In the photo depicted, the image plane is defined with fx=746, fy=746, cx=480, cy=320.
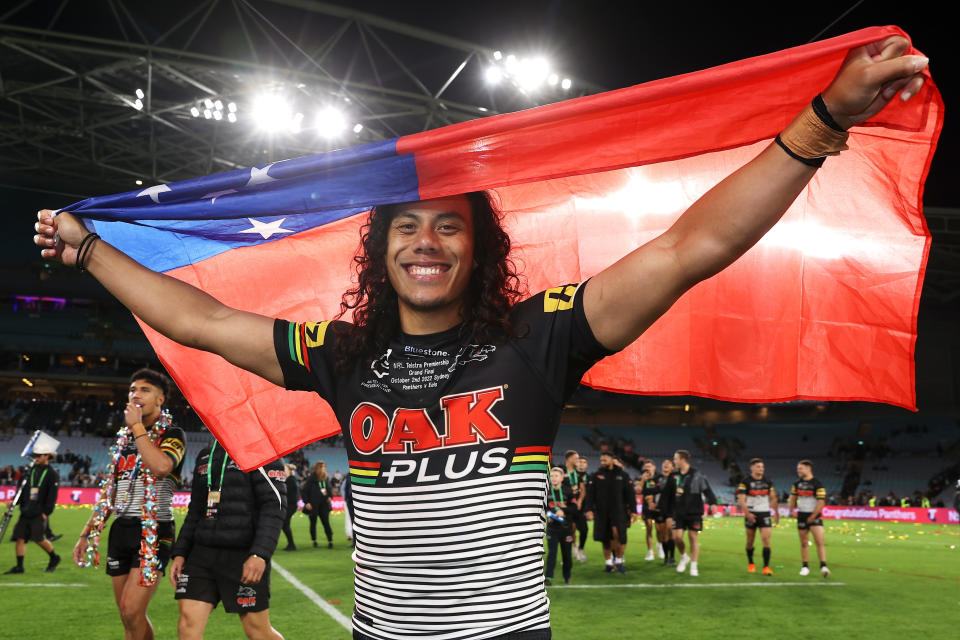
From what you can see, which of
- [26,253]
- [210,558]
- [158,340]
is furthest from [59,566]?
[26,253]

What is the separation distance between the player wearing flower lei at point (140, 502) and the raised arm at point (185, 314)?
3404 mm

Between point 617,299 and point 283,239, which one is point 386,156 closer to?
point 617,299

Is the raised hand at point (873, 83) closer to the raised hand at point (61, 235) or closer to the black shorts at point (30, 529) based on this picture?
the raised hand at point (61, 235)

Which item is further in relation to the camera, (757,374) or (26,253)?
(26,253)

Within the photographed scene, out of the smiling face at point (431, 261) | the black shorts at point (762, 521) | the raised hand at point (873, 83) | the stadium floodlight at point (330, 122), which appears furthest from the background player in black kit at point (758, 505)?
the stadium floodlight at point (330, 122)

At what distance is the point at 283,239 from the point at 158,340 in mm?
748

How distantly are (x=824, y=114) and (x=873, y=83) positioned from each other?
0.40 ft

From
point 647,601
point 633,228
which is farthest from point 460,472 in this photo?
point 647,601

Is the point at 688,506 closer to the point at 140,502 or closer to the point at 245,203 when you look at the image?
the point at 140,502

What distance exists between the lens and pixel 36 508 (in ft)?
40.1

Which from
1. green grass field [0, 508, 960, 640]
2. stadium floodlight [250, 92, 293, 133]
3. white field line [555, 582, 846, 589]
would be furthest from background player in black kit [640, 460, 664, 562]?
stadium floodlight [250, 92, 293, 133]

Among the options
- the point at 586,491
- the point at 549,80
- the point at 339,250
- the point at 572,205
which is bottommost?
the point at 586,491

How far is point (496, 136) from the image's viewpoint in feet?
8.04

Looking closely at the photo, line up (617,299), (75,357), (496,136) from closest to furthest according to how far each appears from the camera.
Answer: (617,299), (496,136), (75,357)
